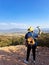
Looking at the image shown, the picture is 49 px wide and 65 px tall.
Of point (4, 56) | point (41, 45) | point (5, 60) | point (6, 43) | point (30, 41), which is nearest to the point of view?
point (30, 41)

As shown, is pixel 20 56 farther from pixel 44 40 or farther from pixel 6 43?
pixel 6 43

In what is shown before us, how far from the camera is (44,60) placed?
1170 cm

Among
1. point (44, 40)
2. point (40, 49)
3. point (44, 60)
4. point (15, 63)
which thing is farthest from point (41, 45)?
point (15, 63)

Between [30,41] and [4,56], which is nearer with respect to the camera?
[30,41]

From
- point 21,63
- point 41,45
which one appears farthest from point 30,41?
point 41,45

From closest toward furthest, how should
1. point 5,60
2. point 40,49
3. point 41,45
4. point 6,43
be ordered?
1. point 5,60
2. point 40,49
3. point 41,45
4. point 6,43

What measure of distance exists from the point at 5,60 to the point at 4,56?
2.67 ft

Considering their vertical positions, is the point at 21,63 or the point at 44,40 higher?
the point at 44,40

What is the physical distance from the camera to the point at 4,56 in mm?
12219

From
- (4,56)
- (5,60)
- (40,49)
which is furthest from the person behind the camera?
(40,49)

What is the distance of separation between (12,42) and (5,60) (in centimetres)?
839

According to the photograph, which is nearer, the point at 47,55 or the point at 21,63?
the point at 21,63

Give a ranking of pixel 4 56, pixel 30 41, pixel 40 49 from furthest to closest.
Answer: pixel 40 49
pixel 4 56
pixel 30 41

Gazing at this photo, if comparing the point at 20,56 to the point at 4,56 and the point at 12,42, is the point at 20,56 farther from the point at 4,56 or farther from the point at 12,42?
the point at 12,42
